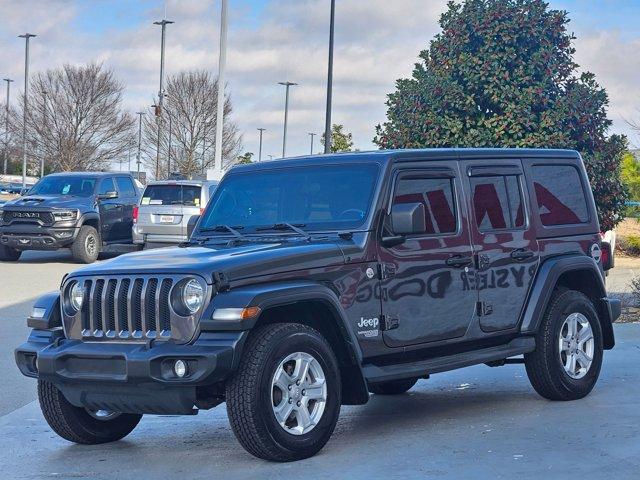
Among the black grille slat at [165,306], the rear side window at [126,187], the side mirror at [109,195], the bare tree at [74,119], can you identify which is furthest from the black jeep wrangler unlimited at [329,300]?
the bare tree at [74,119]

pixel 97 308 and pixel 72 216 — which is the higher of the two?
pixel 72 216

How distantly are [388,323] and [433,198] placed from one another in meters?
1.11

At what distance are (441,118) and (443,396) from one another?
371 inches

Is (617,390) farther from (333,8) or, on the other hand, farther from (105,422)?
(333,8)

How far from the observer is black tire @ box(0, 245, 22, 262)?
25.0m

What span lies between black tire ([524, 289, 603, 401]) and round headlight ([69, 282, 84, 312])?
3.35m

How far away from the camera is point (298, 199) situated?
320 inches

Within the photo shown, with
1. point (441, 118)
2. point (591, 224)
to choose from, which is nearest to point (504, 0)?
point (441, 118)

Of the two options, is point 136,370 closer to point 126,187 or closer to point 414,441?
point 414,441

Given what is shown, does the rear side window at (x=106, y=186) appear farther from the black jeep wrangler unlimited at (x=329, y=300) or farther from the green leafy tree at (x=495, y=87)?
the black jeep wrangler unlimited at (x=329, y=300)

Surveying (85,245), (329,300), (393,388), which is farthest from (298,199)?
(85,245)

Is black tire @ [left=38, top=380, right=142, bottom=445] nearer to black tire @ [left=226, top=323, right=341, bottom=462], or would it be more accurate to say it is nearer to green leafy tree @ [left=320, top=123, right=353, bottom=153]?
black tire @ [left=226, top=323, right=341, bottom=462]

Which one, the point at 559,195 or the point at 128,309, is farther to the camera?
the point at 559,195

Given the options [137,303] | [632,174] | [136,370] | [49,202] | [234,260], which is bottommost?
[136,370]
